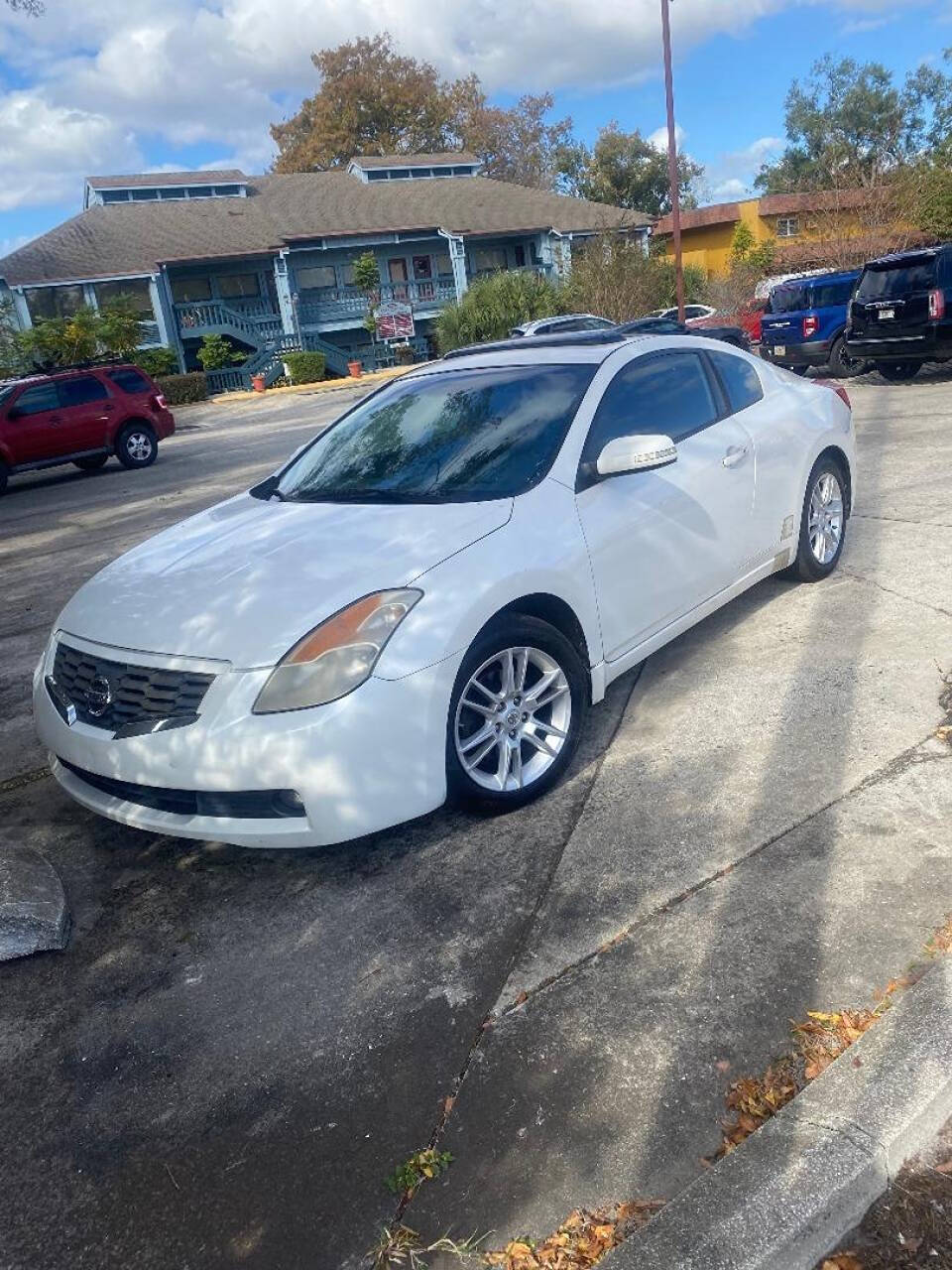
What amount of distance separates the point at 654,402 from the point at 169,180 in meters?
42.1

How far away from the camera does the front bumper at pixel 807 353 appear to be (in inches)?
647

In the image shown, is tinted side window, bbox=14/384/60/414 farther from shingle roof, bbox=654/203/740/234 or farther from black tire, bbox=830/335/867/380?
shingle roof, bbox=654/203/740/234

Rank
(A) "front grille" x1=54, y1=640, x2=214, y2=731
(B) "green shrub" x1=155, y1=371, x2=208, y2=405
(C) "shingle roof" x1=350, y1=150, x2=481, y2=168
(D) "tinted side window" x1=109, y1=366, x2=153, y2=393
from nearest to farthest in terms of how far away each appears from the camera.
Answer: (A) "front grille" x1=54, y1=640, x2=214, y2=731, (D) "tinted side window" x1=109, y1=366, x2=153, y2=393, (B) "green shrub" x1=155, y1=371, x2=208, y2=405, (C) "shingle roof" x1=350, y1=150, x2=481, y2=168

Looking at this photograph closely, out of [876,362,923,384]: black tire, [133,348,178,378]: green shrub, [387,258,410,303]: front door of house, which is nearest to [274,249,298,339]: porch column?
[387,258,410,303]: front door of house

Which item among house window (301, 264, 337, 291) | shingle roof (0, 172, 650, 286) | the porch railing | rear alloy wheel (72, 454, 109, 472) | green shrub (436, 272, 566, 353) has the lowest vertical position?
rear alloy wheel (72, 454, 109, 472)

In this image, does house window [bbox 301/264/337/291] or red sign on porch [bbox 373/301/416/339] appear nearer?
red sign on porch [bbox 373/301/416/339]

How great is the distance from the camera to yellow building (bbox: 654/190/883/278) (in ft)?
91.5

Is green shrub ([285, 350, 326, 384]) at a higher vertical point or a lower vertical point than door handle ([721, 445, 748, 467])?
higher

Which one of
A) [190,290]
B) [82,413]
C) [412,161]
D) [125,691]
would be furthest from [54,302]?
[125,691]

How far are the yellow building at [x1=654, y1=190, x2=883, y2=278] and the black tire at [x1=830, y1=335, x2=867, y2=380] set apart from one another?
1268 cm

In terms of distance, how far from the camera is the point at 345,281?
4022cm

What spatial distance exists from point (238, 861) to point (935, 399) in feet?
39.3

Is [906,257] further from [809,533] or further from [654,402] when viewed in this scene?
[654,402]

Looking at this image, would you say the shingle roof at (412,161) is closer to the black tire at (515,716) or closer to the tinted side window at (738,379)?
the tinted side window at (738,379)
